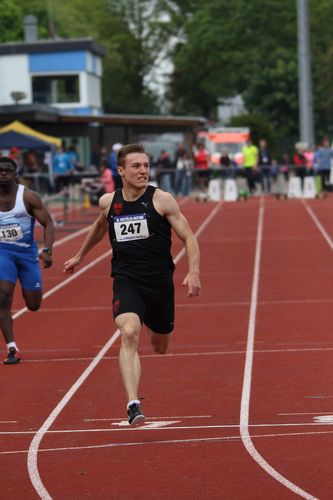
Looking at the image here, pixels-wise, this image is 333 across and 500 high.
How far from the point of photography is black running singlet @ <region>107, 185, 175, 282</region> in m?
9.52

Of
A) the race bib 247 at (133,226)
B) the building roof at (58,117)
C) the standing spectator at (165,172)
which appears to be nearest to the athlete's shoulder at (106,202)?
the race bib 247 at (133,226)

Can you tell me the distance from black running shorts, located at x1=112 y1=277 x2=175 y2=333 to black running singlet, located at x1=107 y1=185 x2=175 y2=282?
0.07 meters

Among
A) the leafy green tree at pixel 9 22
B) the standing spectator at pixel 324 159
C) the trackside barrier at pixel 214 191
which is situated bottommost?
the trackside barrier at pixel 214 191

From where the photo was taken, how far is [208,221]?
34.1 metres

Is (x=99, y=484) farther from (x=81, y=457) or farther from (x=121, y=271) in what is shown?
(x=121, y=271)

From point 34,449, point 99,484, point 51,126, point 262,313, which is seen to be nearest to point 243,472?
point 99,484

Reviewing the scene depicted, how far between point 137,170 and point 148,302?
2.93 ft

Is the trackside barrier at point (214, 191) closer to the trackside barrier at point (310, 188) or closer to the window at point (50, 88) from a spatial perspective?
the trackside barrier at point (310, 188)

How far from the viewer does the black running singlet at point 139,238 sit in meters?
9.52

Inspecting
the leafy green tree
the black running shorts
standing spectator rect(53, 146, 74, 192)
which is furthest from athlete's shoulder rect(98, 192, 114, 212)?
the leafy green tree

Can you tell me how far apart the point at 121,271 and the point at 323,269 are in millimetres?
12773

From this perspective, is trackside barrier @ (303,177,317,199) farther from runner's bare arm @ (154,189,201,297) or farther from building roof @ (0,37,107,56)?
runner's bare arm @ (154,189,201,297)

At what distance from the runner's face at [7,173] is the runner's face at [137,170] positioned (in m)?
3.63

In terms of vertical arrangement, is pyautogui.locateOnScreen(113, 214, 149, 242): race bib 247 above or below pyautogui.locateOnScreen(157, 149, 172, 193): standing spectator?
above
